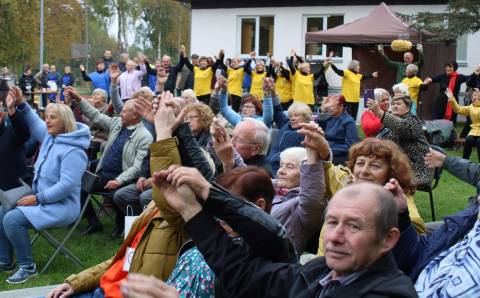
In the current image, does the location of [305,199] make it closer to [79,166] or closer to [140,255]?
[140,255]

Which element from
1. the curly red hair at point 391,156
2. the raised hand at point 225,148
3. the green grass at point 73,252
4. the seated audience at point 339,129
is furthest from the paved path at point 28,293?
the seated audience at point 339,129

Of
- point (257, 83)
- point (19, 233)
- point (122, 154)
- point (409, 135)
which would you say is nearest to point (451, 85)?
point (257, 83)

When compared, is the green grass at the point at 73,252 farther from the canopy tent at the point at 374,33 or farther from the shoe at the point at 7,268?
the canopy tent at the point at 374,33

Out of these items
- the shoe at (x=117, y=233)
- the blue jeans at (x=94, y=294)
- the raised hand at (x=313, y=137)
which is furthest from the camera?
the shoe at (x=117, y=233)

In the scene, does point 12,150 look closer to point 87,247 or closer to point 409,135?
point 87,247

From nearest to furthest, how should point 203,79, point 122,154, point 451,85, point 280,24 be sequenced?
point 122,154
point 451,85
point 203,79
point 280,24

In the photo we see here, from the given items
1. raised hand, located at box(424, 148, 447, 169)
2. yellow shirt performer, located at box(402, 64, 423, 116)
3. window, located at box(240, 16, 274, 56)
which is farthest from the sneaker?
window, located at box(240, 16, 274, 56)

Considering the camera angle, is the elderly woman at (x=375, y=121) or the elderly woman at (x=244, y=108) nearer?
the elderly woman at (x=375, y=121)

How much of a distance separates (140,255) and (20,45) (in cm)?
3675

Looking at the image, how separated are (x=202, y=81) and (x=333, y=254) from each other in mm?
15876

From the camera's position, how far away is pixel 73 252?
7066 millimetres

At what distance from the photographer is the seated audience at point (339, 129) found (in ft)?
25.2

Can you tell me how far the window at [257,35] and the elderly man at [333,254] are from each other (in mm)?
25238

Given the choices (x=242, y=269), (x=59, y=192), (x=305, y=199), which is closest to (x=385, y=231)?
(x=242, y=269)
